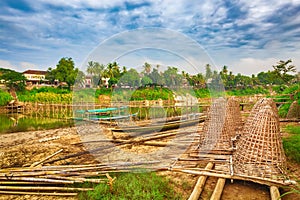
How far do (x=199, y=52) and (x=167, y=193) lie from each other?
2828 mm

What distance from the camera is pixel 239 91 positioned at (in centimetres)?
4172

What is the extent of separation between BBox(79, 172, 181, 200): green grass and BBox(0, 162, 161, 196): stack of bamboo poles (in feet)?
0.54

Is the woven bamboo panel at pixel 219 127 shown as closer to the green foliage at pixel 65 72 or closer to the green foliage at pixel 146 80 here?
the green foliage at pixel 146 80

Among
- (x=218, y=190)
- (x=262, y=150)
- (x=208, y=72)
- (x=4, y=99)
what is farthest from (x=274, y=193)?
(x=4, y=99)

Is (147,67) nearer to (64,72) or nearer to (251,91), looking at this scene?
(64,72)

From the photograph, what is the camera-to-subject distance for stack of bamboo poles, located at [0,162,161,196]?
3900 millimetres

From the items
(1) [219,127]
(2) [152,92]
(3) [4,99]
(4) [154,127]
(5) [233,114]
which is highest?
(2) [152,92]

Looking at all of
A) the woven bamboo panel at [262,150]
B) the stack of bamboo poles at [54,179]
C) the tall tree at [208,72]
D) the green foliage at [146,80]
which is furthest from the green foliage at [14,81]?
the woven bamboo panel at [262,150]

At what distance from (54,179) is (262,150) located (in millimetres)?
3662

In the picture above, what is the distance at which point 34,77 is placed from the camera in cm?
4853

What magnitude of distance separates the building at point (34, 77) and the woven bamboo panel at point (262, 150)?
1847 inches

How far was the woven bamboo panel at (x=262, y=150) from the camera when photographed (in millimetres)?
3600

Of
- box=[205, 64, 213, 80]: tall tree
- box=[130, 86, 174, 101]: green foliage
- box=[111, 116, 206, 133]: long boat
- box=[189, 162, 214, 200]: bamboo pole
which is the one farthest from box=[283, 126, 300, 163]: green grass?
box=[111, 116, 206, 133]: long boat

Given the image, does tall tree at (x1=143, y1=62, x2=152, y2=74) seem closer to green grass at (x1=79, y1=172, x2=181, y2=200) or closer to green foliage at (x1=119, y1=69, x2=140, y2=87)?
green foliage at (x1=119, y1=69, x2=140, y2=87)
